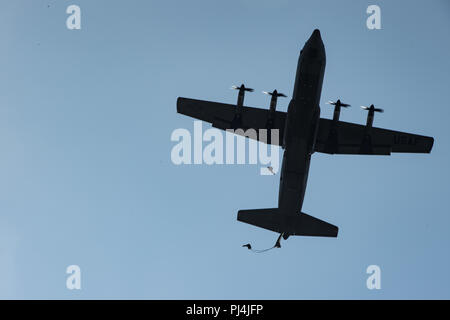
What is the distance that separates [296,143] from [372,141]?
24.4 ft

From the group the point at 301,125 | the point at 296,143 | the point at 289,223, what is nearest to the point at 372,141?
the point at 296,143

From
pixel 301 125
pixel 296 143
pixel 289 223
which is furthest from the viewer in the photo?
pixel 289 223

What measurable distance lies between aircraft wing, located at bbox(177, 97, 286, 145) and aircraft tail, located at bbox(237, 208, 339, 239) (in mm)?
5774

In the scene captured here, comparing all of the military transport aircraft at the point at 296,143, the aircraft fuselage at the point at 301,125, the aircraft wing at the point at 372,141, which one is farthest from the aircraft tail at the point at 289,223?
the aircraft wing at the point at 372,141

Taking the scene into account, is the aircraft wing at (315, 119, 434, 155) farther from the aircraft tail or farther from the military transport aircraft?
the aircraft tail

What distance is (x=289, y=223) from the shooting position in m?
36.8

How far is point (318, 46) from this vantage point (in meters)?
30.5

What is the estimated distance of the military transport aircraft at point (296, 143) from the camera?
33.9m

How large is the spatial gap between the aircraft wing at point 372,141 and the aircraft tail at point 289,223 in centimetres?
573

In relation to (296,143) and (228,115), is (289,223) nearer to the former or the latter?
(296,143)

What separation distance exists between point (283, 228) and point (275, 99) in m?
10.2

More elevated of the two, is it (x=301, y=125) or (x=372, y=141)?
(x=301, y=125)

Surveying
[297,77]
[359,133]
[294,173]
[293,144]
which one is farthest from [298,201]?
[297,77]

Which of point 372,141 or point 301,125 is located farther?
point 372,141
